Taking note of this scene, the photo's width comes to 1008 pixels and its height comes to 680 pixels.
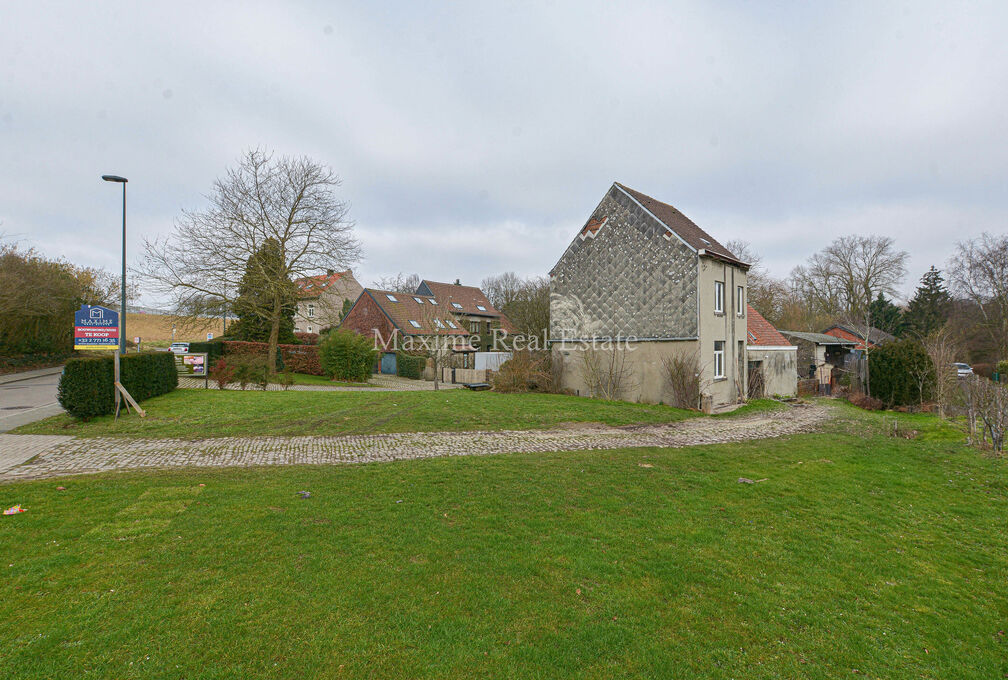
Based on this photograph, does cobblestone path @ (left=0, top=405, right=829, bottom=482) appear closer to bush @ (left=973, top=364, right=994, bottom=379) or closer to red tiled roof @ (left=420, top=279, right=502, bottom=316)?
bush @ (left=973, top=364, right=994, bottom=379)

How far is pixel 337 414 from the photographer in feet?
45.5

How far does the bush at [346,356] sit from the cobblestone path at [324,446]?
16.0 m

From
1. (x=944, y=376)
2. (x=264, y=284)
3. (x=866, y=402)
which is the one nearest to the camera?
(x=944, y=376)

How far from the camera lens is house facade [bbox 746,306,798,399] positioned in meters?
21.8

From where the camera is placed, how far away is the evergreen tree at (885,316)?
144 ft

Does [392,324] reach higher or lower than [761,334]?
higher

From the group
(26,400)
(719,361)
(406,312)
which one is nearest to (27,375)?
(26,400)

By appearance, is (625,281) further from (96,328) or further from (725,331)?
(96,328)

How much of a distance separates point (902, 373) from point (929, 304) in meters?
32.4

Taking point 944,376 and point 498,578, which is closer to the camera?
point 498,578

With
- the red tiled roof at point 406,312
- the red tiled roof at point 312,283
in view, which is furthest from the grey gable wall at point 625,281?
the red tiled roof at point 406,312

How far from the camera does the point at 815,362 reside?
29328 mm

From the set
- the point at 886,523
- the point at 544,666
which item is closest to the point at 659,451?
the point at 886,523

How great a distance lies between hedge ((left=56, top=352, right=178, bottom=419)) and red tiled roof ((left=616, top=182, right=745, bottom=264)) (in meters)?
18.7
